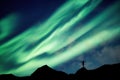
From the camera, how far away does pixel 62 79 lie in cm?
4738

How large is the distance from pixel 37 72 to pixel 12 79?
9653 mm

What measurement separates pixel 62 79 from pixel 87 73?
8.10 meters

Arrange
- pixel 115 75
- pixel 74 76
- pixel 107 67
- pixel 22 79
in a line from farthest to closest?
pixel 22 79 < pixel 74 76 < pixel 107 67 < pixel 115 75

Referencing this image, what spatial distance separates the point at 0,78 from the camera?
172 feet

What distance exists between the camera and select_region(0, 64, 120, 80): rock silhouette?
124ft

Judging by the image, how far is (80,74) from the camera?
43.9 metres

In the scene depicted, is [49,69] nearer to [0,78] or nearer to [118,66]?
[0,78]

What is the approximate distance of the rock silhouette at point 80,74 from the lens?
37.9 m

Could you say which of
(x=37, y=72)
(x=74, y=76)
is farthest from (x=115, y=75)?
(x=37, y=72)

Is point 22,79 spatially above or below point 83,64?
below

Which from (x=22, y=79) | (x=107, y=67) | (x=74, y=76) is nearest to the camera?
(x=107, y=67)

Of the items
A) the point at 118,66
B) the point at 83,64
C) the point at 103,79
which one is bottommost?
the point at 103,79

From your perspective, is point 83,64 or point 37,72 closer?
point 37,72

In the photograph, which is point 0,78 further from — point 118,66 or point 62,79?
point 118,66
